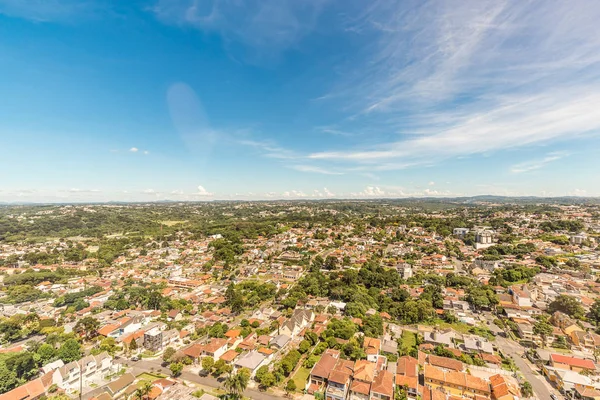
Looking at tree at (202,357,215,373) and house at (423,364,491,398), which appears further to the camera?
tree at (202,357,215,373)

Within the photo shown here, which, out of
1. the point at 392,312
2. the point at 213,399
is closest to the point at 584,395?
the point at 392,312

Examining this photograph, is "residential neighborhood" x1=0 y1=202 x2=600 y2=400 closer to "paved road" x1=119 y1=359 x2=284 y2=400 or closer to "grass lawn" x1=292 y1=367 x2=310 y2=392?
"paved road" x1=119 y1=359 x2=284 y2=400

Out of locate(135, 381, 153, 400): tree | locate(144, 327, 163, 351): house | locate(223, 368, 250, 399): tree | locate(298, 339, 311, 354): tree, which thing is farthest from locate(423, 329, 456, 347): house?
locate(144, 327, 163, 351): house

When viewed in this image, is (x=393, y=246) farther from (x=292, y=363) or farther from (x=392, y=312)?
(x=292, y=363)

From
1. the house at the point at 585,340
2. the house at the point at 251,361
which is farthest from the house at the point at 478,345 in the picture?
the house at the point at 251,361

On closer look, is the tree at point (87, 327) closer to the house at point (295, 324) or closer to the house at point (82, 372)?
the house at point (82, 372)

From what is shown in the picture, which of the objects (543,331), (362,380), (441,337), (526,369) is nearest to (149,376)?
(362,380)
